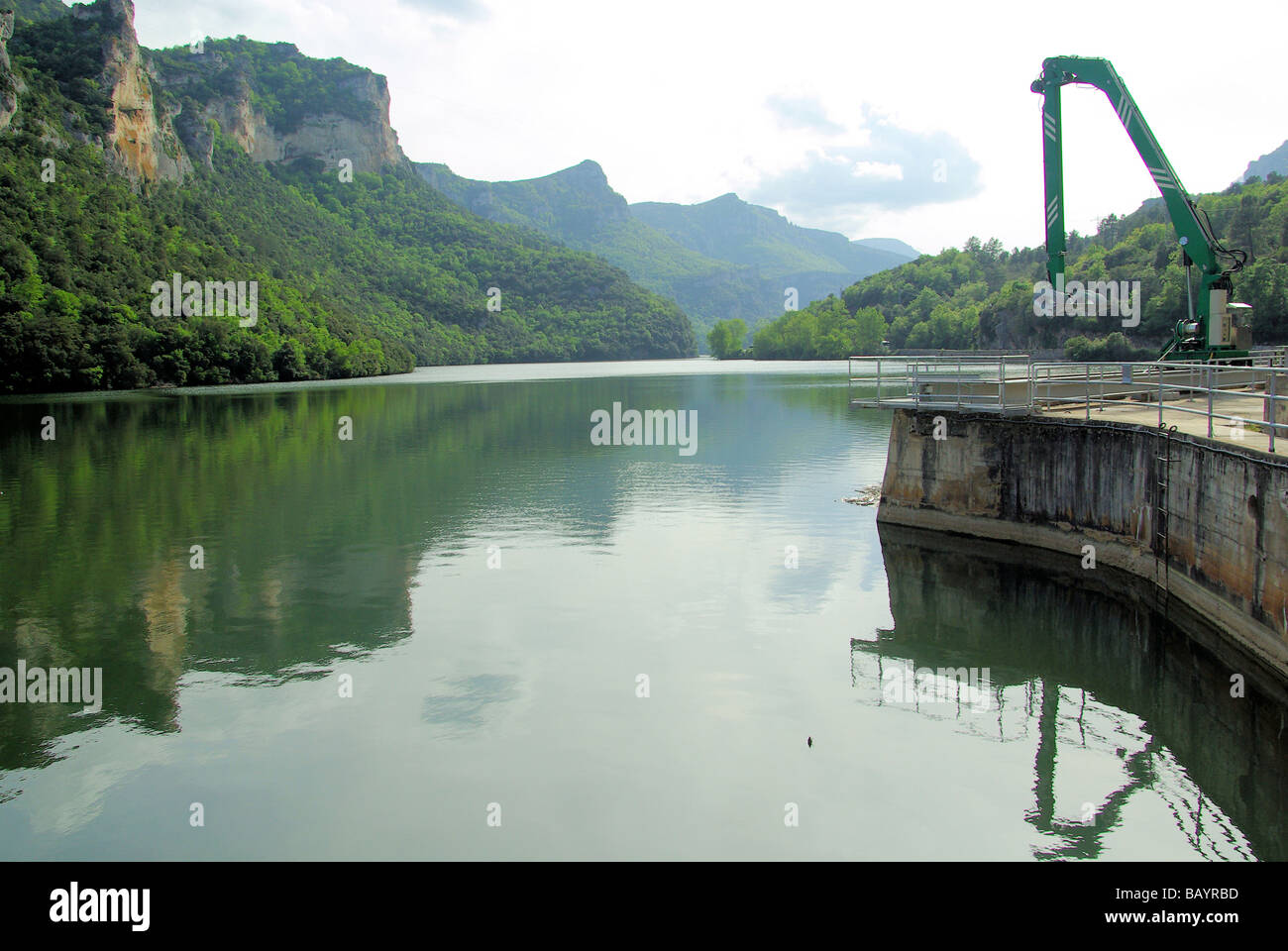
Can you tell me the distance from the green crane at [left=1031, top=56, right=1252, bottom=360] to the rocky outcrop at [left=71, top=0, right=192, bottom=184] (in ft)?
442

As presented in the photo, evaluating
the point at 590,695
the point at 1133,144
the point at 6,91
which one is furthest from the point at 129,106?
the point at 590,695

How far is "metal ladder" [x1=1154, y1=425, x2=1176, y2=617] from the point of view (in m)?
18.5

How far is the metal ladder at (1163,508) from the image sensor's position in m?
18.5

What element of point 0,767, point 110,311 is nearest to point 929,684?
point 0,767

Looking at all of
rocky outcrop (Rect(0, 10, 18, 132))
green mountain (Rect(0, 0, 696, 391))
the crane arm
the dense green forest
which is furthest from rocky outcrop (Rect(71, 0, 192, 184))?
the crane arm

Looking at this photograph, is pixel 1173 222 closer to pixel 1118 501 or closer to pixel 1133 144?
pixel 1133 144

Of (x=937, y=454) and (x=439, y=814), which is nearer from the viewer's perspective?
(x=439, y=814)

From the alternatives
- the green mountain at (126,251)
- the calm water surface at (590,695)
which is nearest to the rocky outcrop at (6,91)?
the green mountain at (126,251)

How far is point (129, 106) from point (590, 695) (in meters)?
160

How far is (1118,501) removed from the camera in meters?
20.8

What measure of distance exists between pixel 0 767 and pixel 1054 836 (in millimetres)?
12103
